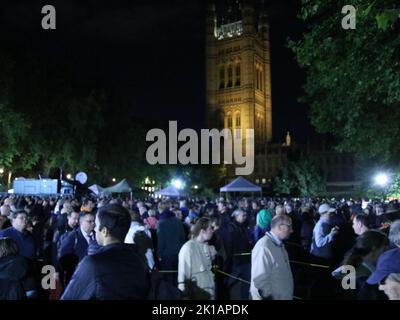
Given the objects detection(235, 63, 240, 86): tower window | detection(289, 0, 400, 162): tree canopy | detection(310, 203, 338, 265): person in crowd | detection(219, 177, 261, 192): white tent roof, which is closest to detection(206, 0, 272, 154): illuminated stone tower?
detection(235, 63, 240, 86): tower window

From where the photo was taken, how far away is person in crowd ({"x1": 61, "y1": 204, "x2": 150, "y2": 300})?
2963 mm

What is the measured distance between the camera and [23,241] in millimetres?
7004

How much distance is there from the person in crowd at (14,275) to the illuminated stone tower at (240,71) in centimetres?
9669

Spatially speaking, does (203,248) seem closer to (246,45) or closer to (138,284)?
(138,284)

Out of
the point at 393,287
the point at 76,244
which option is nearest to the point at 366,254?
the point at 393,287

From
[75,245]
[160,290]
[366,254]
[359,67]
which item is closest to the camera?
[160,290]

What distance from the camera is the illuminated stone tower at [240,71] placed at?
343ft

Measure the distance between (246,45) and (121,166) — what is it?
68.1 m

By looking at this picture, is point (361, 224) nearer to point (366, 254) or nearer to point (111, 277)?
point (366, 254)

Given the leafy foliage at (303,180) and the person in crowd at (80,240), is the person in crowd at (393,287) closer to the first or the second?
the person in crowd at (80,240)

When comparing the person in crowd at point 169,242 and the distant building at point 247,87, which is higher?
the distant building at point 247,87

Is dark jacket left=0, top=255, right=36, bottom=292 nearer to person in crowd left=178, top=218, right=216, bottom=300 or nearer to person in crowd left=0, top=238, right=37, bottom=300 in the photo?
person in crowd left=0, top=238, right=37, bottom=300

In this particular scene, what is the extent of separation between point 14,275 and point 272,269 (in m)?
2.73

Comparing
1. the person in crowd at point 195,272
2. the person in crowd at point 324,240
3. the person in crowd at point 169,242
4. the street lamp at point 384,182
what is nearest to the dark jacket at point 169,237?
the person in crowd at point 169,242
